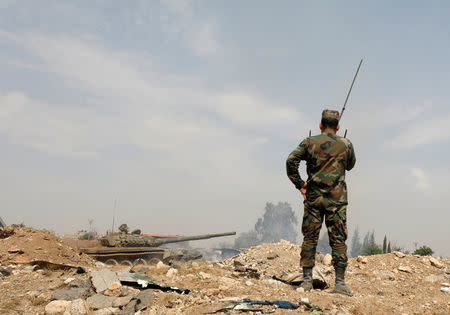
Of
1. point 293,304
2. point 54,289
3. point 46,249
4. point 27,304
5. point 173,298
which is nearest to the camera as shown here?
point 293,304

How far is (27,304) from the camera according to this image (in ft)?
13.7

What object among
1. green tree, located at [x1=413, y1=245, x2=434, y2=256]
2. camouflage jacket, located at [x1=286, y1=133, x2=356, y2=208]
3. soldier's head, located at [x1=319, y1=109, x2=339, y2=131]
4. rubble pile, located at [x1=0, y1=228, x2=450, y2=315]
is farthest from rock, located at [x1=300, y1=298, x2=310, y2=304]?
green tree, located at [x1=413, y1=245, x2=434, y2=256]

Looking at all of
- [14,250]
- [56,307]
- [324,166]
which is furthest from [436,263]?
[14,250]

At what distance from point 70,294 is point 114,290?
52 cm

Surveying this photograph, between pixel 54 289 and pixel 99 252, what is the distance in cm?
1042

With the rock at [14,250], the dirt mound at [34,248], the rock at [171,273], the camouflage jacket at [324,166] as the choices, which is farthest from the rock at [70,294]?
the rock at [14,250]

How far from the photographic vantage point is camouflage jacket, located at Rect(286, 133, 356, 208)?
4.72 meters

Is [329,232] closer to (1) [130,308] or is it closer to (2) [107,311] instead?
(1) [130,308]

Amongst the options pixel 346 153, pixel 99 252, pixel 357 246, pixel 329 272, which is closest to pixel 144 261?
pixel 99 252

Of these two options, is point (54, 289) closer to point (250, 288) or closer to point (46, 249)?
point (250, 288)

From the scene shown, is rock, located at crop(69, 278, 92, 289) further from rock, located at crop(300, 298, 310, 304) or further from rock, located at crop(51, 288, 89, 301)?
rock, located at crop(300, 298, 310, 304)

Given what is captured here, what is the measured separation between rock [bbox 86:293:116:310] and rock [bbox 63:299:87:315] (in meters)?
0.09

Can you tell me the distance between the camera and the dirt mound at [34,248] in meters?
8.39

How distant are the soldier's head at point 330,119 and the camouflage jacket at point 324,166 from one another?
0.58 feet
